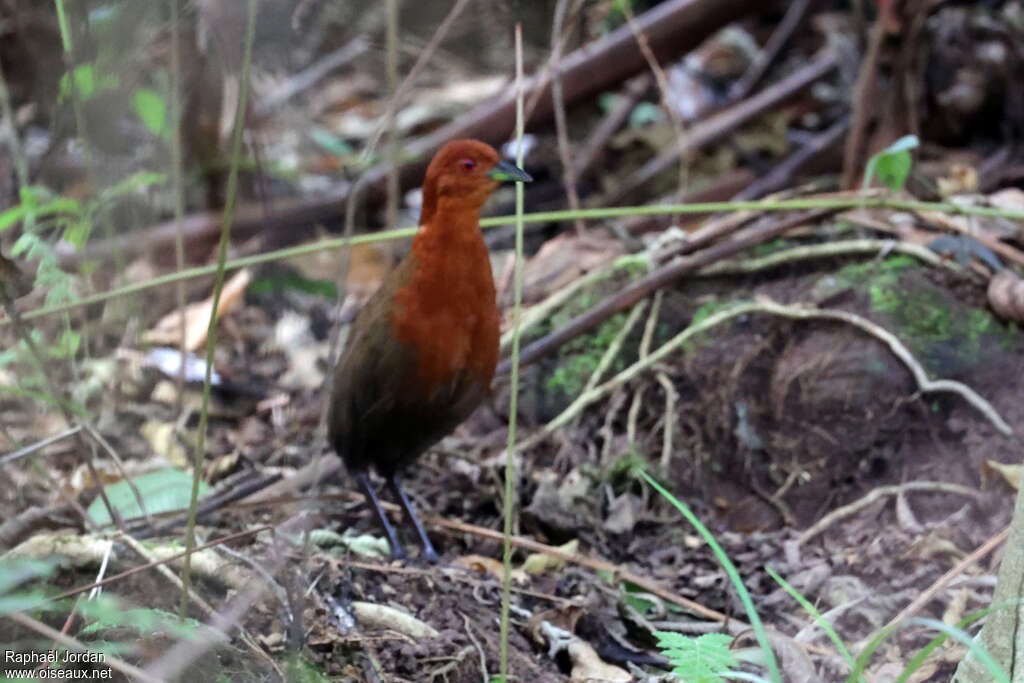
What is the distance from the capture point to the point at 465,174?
260 cm

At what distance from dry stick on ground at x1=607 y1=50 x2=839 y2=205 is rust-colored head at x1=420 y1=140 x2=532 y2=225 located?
2.66 m

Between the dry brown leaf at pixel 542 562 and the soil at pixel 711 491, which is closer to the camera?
the soil at pixel 711 491

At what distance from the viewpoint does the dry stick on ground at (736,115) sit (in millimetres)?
5234

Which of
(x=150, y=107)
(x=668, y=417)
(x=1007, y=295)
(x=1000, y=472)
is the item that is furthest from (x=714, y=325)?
(x=150, y=107)

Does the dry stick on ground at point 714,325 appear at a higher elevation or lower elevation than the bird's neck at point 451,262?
lower

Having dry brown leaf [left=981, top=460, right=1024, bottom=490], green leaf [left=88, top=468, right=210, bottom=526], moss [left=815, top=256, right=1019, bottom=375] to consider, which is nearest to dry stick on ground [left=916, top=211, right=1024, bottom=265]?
moss [left=815, top=256, right=1019, bottom=375]

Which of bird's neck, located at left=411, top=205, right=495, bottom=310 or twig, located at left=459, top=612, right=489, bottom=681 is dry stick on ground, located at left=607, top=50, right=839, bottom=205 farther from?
twig, located at left=459, top=612, right=489, bottom=681

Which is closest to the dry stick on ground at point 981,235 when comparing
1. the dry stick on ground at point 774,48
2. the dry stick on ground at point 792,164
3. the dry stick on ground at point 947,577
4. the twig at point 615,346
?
the twig at point 615,346

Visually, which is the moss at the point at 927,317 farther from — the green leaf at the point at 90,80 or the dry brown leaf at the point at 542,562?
the green leaf at the point at 90,80

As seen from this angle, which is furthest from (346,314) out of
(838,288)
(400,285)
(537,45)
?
(838,288)

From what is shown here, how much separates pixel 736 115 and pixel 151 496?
396 centimetres

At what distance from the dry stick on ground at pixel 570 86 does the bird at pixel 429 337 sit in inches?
80.1

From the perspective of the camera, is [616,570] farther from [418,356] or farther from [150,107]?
[150,107]

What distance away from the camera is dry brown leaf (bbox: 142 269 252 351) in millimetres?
4160
